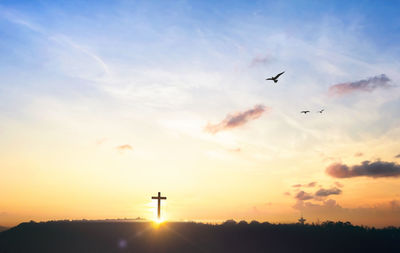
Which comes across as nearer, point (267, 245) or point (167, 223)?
point (267, 245)

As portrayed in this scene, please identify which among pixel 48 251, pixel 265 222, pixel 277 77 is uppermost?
pixel 277 77

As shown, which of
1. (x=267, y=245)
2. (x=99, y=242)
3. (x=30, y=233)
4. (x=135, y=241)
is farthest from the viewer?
(x=30, y=233)

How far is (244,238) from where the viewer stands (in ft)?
106

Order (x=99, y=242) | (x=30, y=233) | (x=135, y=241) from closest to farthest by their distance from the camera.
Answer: (x=135, y=241) < (x=99, y=242) < (x=30, y=233)

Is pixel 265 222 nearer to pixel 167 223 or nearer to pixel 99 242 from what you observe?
pixel 167 223

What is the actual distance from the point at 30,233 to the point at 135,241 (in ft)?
54.2

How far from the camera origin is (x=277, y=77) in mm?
36625

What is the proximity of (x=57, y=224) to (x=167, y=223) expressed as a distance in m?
15.0

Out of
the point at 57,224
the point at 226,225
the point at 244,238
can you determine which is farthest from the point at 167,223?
the point at 57,224

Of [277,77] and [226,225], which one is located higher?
[277,77]

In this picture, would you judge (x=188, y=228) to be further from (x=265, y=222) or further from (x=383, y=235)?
(x=383, y=235)

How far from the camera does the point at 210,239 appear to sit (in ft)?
108

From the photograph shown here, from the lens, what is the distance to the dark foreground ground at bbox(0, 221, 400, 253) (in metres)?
30.1

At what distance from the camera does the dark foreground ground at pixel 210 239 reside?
3006 cm
